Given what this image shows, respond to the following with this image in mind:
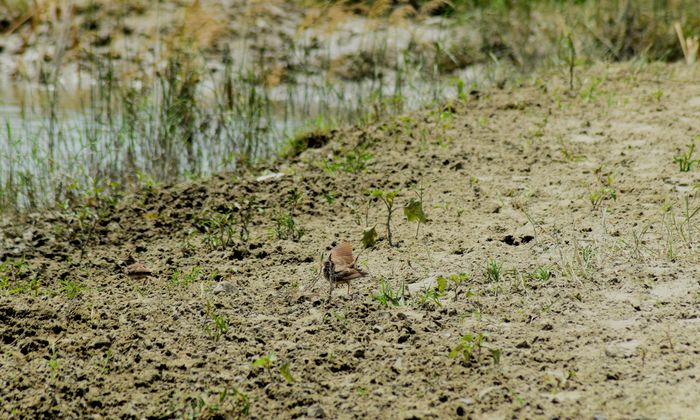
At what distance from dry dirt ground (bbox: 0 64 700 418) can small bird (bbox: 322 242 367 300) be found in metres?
0.05

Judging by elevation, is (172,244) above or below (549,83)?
below

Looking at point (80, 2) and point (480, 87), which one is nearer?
point (480, 87)

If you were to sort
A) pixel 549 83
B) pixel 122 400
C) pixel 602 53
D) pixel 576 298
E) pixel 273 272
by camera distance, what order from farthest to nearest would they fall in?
1. pixel 602 53
2. pixel 549 83
3. pixel 273 272
4. pixel 576 298
5. pixel 122 400

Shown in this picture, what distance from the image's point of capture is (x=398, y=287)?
10.3 ft

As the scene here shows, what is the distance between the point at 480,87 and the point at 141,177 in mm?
2301

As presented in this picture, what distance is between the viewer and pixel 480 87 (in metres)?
5.91

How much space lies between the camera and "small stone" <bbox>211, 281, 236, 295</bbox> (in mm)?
3272

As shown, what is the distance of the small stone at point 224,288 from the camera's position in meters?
3.27

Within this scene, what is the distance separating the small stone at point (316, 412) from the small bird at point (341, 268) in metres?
0.66

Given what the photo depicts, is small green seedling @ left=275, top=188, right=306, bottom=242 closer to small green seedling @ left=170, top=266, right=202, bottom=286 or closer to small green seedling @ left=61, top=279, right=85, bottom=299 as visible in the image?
small green seedling @ left=170, top=266, right=202, bottom=286

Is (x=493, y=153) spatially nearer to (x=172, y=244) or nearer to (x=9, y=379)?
(x=172, y=244)

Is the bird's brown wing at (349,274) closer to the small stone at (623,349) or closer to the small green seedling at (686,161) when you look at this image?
the small stone at (623,349)

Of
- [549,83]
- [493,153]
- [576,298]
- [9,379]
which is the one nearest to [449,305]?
[576,298]

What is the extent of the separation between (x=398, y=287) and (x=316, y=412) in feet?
2.57
